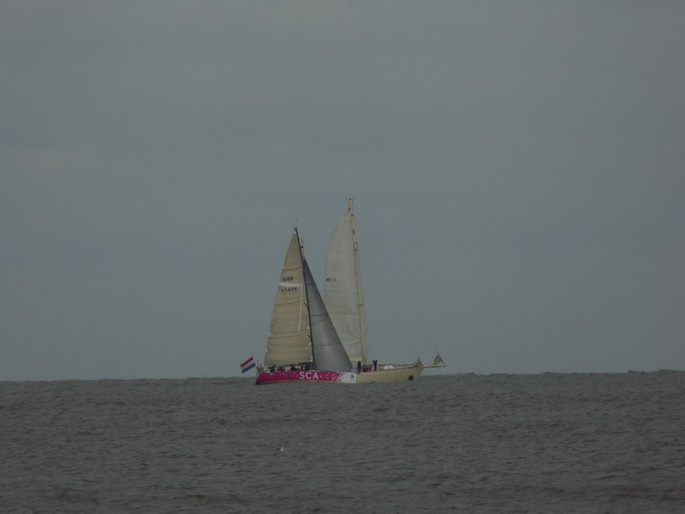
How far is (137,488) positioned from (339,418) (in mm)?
25988

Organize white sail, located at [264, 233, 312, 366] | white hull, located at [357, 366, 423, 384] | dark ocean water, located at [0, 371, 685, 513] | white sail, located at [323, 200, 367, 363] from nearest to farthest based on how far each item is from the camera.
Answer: dark ocean water, located at [0, 371, 685, 513] < white sail, located at [264, 233, 312, 366] < white hull, located at [357, 366, 423, 384] < white sail, located at [323, 200, 367, 363]

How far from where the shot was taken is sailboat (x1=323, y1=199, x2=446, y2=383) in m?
92.4

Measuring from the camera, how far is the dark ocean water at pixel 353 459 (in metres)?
30.7

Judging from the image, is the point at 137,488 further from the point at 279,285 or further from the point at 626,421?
the point at 279,285

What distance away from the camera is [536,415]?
5925 cm

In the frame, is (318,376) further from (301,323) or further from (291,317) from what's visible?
(291,317)

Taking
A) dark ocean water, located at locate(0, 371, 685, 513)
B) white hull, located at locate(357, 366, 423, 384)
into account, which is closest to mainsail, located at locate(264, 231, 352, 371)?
white hull, located at locate(357, 366, 423, 384)

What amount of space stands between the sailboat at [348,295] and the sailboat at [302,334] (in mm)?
3130

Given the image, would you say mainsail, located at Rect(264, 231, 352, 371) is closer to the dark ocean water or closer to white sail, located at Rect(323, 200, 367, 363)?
white sail, located at Rect(323, 200, 367, 363)

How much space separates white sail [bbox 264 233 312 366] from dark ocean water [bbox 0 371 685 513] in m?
21.0

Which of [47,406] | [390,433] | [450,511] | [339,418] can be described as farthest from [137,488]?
[47,406]

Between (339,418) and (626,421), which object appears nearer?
(626,421)

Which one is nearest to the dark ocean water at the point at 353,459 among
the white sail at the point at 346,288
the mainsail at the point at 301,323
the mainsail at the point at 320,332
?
the mainsail at the point at 320,332

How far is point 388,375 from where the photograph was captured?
311 ft
